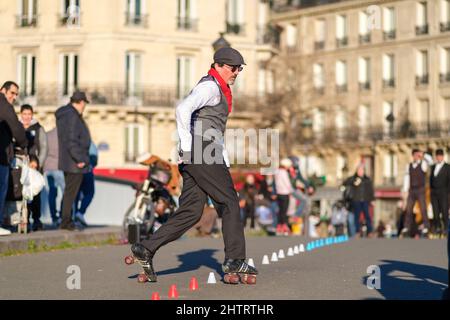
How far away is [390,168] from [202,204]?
66.3m

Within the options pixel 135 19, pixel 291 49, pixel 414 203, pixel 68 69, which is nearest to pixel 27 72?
pixel 68 69

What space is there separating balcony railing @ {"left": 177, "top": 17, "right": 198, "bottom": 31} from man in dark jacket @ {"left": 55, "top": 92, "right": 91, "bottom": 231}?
4373 cm

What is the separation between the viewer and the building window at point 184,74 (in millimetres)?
62719

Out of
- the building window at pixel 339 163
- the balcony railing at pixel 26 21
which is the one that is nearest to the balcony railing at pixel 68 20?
the balcony railing at pixel 26 21

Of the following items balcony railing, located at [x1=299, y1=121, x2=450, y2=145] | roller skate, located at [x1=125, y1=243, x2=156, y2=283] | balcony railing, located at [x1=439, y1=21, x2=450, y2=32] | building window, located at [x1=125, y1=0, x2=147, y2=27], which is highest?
balcony railing, located at [x1=439, y1=21, x2=450, y2=32]

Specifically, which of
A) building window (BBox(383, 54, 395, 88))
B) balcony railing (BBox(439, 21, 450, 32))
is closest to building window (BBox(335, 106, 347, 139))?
building window (BBox(383, 54, 395, 88))

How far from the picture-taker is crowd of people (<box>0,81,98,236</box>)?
17141mm

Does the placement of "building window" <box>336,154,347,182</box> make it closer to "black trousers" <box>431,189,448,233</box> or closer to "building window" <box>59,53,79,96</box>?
"building window" <box>59,53,79,96</box>

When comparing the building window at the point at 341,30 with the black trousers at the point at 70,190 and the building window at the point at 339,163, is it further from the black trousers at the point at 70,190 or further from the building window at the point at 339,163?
the black trousers at the point at 70,190

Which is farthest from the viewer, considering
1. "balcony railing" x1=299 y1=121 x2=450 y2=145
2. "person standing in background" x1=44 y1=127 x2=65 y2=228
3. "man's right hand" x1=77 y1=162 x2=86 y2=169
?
"balcony railing" x1=299 y1=121 x2=450 y2=145

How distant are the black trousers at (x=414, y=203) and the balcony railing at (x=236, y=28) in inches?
1540

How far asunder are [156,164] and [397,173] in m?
56.5

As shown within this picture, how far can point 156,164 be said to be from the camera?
21.2m

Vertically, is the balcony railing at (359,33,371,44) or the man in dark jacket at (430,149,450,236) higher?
the balcony railing at (359,33,371,44)
